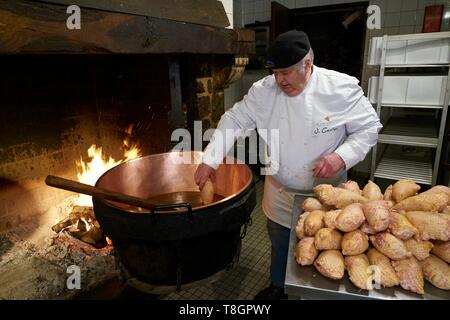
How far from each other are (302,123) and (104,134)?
182 centimetres

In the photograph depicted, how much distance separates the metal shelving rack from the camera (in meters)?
2.83

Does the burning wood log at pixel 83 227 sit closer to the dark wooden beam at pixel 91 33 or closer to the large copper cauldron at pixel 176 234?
the large copper cauldron at pixel 176 234

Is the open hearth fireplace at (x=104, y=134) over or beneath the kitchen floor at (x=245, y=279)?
over

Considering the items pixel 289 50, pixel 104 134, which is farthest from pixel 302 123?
pixel 104 134

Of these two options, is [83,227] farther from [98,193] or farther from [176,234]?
[176,234]

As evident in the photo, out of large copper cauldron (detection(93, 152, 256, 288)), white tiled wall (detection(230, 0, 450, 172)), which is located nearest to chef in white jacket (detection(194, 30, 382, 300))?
large copper cauldron (detection(93, 152, 256, 288))

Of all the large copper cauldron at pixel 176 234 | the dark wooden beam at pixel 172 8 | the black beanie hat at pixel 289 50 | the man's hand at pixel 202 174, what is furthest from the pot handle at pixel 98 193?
the black beanie hat at pixel 289 50

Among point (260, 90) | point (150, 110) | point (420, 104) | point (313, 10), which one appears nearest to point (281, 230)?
point (260, 90)

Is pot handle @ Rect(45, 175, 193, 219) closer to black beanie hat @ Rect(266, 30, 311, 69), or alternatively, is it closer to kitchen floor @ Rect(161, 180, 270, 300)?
black beanie hat @ Rect(266, 30, 311, 69)

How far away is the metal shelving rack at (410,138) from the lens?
2830 mm

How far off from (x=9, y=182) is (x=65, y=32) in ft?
4.42

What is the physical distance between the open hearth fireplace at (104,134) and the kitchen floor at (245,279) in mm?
552

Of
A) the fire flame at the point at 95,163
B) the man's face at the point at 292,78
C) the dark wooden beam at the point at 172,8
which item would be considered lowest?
the fire flame at the point at 95,163

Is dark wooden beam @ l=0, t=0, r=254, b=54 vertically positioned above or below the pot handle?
above
